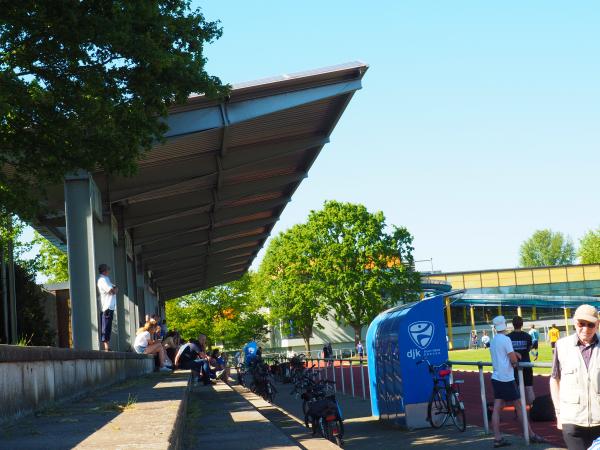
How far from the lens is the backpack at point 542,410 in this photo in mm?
15062

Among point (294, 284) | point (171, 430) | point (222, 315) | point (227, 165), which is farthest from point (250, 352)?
point (222, 315)

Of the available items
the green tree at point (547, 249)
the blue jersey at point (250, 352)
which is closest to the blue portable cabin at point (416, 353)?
the blue jersey at point (250, 352)

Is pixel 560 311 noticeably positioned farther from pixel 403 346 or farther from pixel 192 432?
pixel 192 432

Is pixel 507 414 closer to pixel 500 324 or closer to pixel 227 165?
pixel 500 324

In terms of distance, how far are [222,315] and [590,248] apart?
57.5 metres

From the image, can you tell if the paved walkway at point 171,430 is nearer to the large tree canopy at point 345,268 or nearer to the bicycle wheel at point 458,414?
the bicycle wheel at point 458,414

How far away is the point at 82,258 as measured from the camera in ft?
56.0

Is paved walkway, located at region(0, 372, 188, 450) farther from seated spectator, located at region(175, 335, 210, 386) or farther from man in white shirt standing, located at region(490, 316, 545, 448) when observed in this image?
seated spectator, located at region(175, 335, 210, 386)

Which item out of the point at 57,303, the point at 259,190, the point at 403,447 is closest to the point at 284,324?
the point at 57,303

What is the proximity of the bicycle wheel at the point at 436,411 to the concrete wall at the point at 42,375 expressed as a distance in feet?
19.6

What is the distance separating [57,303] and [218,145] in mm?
18423

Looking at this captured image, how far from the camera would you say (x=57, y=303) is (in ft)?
121

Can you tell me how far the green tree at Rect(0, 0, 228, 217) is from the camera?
1225cm

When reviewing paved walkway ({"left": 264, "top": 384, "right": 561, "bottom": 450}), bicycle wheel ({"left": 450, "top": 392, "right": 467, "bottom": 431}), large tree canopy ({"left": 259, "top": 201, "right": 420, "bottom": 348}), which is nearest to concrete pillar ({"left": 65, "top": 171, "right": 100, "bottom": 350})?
paved walkway ({"left": 264, "top": 384, "right": 561, "bottom": 450})
